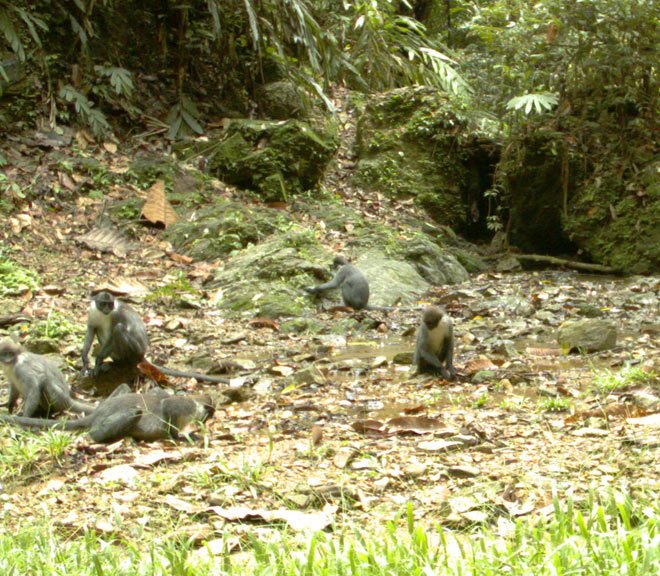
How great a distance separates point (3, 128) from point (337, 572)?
1051cm

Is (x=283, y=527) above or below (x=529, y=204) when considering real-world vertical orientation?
below

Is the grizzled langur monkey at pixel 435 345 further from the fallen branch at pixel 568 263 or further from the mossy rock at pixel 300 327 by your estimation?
the fallen branch at pixel 568 263

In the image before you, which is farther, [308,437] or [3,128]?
[3,128]

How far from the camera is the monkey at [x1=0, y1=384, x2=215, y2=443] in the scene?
16.3 ft

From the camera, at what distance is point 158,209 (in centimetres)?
1134

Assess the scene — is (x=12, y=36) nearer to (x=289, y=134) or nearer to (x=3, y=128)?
(x=3, y=128)

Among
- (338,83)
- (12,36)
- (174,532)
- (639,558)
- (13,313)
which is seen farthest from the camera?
(338,83)

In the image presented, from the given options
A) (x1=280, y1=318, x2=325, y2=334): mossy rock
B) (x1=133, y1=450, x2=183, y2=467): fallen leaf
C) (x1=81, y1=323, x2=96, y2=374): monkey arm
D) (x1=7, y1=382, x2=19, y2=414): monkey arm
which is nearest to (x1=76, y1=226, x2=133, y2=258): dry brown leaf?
(x1=280, y1=318, x2=325, y2=334): mossy rock

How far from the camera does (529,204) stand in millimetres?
13664

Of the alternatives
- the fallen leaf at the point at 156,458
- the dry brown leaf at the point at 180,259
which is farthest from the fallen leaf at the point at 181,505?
the dry brown leaf at the point at 180,259

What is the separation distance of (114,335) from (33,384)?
1.24 meters

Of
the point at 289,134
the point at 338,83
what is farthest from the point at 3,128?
the point at 338,83

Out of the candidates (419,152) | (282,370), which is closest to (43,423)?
(282,370)

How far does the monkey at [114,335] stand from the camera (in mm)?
6672
